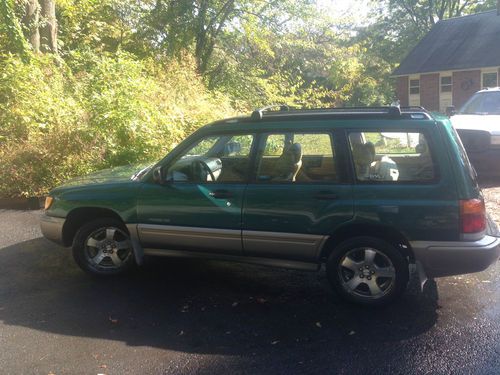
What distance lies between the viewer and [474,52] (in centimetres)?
2761

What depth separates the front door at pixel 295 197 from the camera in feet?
13.5

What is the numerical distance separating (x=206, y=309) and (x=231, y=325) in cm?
39

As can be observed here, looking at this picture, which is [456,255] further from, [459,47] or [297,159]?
[459,47]

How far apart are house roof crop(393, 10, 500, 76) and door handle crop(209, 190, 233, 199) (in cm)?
2576

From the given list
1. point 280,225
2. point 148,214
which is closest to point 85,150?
point 148,214

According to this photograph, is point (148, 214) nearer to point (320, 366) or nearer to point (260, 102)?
point (320, 366)

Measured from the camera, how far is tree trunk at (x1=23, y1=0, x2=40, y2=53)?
12.9 m

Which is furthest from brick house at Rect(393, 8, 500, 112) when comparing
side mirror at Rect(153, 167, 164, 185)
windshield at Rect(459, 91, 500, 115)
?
side mirror at Rect(153, 167, 164, 185)

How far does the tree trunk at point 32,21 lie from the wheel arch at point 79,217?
9.56 m

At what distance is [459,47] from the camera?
1141 inches

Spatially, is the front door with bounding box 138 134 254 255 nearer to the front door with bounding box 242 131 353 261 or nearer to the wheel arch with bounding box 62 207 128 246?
the front door with bounding box 242 131 353 261

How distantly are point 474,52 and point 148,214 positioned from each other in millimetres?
27959

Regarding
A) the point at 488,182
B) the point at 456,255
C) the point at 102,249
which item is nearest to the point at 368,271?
the point at 456,255

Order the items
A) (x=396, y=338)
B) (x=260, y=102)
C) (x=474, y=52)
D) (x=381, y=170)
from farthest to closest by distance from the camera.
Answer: (x=474, y=52) < (x=260, y=102) < (x=381, y=170) < (x=396, y=338)
